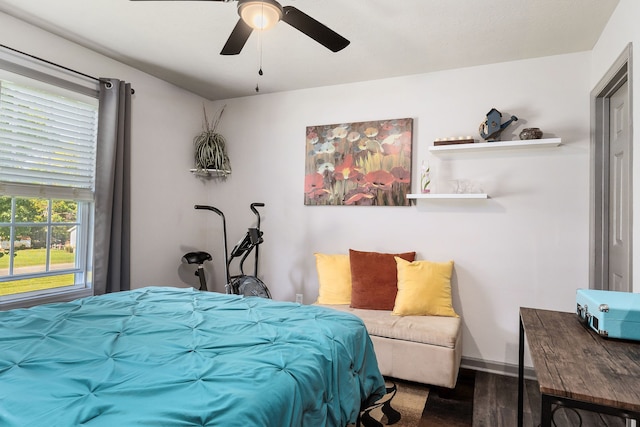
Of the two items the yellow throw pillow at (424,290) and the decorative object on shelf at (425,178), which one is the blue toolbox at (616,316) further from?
the decorative object on shelf at (425,178)

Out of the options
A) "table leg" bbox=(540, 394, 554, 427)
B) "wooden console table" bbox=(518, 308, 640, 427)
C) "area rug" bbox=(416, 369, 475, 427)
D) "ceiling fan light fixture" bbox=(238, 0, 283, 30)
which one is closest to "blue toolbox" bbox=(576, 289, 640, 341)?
"wooden console table" bbox=(518, 308, 640, 427)

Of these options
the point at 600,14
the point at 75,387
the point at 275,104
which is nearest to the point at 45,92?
the point at 275,104

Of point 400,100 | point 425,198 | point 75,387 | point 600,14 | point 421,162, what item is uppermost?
point 600,14

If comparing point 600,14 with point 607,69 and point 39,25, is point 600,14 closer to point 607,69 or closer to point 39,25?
point 607,69

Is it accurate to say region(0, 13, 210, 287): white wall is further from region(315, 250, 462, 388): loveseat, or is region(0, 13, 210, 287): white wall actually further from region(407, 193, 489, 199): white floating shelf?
region(407, 193, 489, 199): white floating shelf

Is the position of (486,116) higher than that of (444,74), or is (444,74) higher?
(444,74)

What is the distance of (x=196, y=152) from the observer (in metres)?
3.97

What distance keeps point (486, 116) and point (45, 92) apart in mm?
3473

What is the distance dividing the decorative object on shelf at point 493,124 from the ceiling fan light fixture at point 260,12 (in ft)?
6.43

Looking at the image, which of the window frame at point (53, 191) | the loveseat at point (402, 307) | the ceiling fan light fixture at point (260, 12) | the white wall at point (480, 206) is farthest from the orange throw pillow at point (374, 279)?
the window frame at point (53, 191)

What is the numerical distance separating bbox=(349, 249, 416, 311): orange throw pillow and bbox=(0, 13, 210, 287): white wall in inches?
75.2

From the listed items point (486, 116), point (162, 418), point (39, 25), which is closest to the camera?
point (162, 418)

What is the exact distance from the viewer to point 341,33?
2674 mm

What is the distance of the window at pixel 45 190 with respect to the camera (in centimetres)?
255
